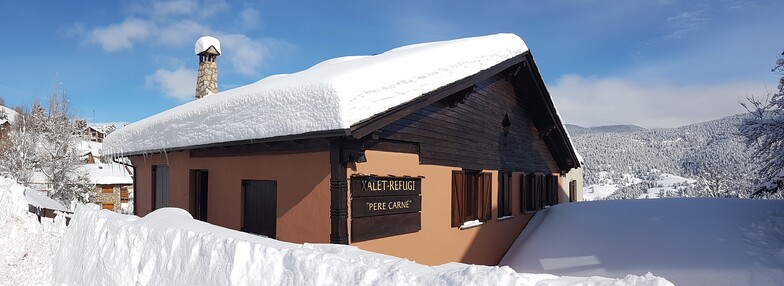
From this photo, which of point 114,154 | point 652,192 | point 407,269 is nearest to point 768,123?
point 407,269

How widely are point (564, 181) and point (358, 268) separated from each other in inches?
646

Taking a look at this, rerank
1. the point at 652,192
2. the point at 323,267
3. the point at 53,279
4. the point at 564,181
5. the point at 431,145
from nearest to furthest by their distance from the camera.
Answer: the point at 323,267, the point at 53,279, the point at 431,145, the point at 564,181, the point at 652,192

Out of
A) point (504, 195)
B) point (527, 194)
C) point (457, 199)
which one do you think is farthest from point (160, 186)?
point (527, 194)

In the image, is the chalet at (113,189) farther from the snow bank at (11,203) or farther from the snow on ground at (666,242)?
the snow on ground at (666,242)

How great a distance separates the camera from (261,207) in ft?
28.7

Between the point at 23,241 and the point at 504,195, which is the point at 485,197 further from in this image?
the point at 23,241

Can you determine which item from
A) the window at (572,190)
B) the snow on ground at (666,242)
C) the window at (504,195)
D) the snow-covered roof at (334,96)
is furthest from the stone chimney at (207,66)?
the window at (572,190)

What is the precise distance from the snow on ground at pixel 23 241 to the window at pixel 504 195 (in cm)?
898

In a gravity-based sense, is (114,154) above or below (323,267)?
above

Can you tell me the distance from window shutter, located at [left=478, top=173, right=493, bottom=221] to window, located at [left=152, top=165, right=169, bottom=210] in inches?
295

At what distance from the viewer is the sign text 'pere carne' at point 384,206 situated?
630cm

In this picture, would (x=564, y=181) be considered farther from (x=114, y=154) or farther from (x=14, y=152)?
(x=14, y=152)

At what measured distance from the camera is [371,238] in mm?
6496

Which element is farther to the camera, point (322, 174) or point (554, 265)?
point (554, 265)
